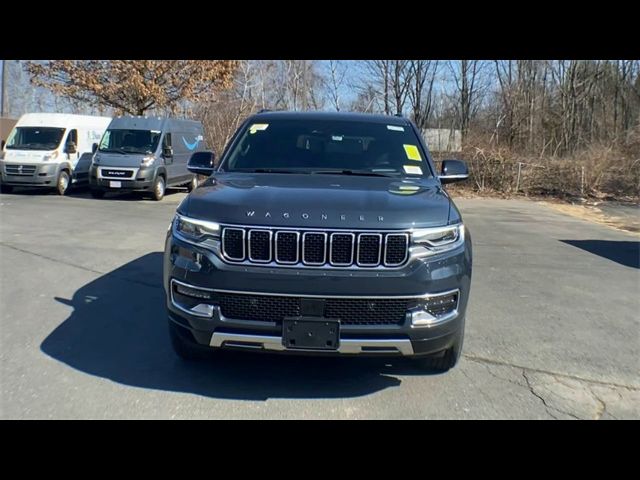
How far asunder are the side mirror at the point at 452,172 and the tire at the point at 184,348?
8.39 feet

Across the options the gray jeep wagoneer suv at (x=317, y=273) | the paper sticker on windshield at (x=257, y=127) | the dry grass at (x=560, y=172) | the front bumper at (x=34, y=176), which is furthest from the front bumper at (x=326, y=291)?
the dry grass at (x=560, y=172)

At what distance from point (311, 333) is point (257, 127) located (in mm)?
2528

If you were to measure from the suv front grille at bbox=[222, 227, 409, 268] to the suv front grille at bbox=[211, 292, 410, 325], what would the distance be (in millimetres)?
219

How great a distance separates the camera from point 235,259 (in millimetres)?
3346

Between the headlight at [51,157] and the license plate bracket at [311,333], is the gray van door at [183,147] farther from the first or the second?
the license plate bracket at [311,333]

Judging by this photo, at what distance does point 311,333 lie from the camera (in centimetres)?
325

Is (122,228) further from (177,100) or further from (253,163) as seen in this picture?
(177,100)

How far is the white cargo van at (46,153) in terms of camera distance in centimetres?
1619

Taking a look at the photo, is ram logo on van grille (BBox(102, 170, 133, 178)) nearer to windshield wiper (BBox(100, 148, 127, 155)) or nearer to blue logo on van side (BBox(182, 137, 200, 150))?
windshield wiper (BBox(100, 148, 127, 155))

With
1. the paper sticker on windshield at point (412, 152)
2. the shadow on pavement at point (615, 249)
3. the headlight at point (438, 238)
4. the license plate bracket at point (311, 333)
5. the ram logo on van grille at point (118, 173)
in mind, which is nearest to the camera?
the license plate bracket at point (311, 333)

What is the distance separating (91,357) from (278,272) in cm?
196

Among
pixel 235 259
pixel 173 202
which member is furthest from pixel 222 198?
pixel 173 202

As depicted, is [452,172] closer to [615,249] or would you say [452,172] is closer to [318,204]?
[318,204]

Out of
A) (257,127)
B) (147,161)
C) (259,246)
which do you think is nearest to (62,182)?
(147,161)
